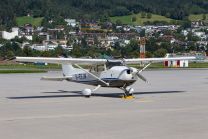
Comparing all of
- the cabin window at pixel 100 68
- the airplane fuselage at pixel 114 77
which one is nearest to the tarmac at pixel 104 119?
the airplane fuselage at pixel 114 77

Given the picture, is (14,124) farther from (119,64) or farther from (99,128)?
(119,64)

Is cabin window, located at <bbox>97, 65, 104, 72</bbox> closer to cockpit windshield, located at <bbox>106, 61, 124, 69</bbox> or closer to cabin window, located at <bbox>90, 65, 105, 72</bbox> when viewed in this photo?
cabin window, located at <bbox>90, 65, 105, 72</bbox>

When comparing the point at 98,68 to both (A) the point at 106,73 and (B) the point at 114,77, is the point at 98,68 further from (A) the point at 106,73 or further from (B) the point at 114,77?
(B) the point at 114,77

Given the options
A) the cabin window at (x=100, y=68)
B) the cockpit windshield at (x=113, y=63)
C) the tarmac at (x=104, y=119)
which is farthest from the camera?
the cabin window at (x=100, y=68)

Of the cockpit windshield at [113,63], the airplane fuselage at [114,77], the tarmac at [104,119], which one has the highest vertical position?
the cockpit windshield at [113,63]

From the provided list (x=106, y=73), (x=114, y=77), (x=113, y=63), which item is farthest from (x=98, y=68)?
(x=114, y=77)

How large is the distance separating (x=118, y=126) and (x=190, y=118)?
7.83 feet

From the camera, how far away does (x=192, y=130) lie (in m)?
8.68

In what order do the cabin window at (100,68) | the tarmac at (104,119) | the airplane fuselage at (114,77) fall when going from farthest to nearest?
the cabin window at (100,68) → the airplane fuselage at (114,77) → the tarmac at (104,119)

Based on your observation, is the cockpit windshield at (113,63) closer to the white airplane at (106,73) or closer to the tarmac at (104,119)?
the white airplane at (106,73)

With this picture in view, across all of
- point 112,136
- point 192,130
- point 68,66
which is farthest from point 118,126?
point 68,66

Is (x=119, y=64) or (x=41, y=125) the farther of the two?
(x=119, y=64)

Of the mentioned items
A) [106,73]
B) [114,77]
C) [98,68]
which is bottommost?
[114,77]

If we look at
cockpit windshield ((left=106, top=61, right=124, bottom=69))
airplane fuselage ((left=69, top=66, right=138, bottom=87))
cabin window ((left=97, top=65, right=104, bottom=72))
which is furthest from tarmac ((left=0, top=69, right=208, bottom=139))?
cabin window ((left=97, top=65, right=104, bottom=72))
